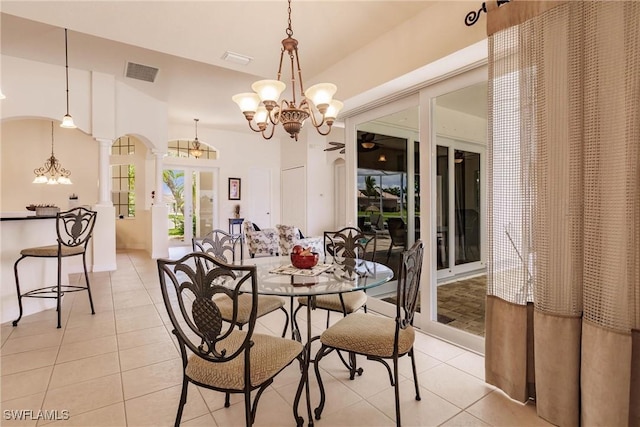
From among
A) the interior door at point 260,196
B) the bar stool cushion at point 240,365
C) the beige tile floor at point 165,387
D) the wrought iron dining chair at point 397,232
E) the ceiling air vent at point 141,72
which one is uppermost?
the ceiling air vent at point 141,72

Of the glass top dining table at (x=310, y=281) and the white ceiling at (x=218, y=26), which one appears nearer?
the glass top dining table at (x=310, y=281)

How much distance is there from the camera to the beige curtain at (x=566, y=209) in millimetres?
1456

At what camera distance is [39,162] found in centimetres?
634

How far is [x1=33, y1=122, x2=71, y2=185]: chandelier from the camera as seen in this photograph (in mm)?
6094

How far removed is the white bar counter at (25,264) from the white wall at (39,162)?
11.6 feet

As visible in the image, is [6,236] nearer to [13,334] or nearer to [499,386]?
[13,334]

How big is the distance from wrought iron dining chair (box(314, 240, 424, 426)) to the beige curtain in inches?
24.8

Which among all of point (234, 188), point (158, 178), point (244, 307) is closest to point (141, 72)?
point (158, 178)

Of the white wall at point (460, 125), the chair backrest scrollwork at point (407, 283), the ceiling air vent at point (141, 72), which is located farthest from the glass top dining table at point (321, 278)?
the ceiling air vent at point (141, 72)

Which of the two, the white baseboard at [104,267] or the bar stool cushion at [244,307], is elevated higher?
the bar stool cushion at [244,307]

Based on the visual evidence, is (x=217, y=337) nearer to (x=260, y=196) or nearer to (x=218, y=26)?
(x=218, y=26)

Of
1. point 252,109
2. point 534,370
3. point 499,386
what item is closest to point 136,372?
point 252,109

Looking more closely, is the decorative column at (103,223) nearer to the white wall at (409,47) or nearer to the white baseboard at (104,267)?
the white baseboard at (104,267)

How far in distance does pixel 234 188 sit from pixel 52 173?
394 cm
